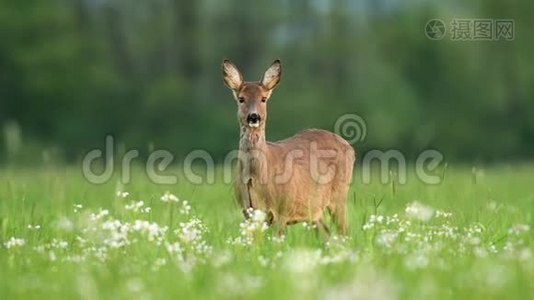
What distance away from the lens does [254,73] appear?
40.2 metres

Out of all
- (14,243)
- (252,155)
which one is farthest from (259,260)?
(252,155)

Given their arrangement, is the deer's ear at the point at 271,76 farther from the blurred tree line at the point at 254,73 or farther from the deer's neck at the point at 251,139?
the blurred tree line at the point at 254,73

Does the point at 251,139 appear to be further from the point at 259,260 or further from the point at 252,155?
the point at 259,260

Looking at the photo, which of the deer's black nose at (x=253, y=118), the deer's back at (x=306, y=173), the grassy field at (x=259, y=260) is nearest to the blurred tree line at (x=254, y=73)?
the deer's back at (x=306, y=173)

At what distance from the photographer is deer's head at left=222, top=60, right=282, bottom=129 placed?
29.4 ft

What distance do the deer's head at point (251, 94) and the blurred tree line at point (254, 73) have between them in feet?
85.0

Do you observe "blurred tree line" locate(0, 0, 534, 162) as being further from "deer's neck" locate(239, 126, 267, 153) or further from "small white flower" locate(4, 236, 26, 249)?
"small white flower" locate(4, 236, 26, 249)

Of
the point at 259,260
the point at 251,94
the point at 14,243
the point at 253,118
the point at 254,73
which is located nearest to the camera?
the point at 259,260

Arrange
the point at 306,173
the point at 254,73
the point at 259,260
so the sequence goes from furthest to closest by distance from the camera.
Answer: the point at 254,73 → the point at 306,173 → the point at 259,260

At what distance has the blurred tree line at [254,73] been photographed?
38125mm

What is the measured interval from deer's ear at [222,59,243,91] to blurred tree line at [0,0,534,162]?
84.8 feet

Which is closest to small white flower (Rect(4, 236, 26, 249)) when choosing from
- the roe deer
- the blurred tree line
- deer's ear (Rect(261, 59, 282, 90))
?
the roe deer

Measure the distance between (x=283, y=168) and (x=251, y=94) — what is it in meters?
0.64

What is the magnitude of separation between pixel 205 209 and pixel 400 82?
33449mm
